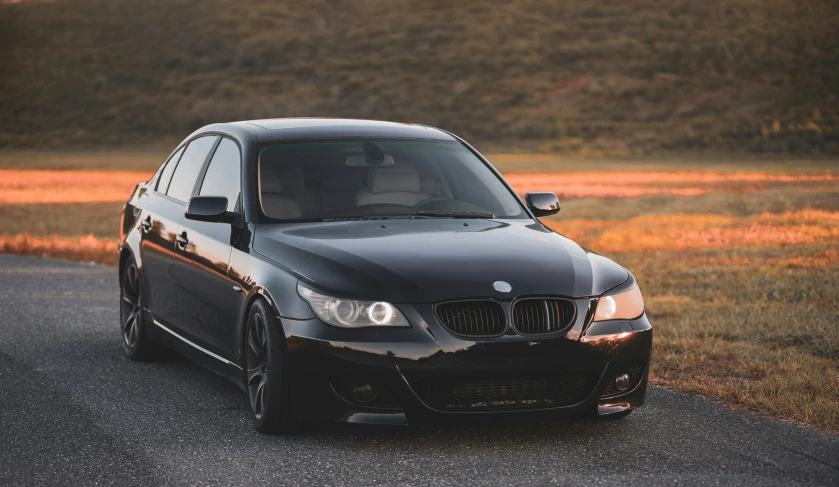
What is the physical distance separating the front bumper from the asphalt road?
0.21m

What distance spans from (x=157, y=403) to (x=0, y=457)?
139 centimetres

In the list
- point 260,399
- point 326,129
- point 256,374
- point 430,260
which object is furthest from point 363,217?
point 260,399

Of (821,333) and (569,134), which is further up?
(821,333)

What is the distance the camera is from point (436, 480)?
542 centimetres

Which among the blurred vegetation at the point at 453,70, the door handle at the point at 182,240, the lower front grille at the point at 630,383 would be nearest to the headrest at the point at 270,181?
the door handle at the point at 182,240

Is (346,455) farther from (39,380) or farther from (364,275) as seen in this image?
(39,380)

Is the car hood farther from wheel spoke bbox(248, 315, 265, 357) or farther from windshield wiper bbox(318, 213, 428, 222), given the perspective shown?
wheel spoke bbox(248, 315, 265, 357)

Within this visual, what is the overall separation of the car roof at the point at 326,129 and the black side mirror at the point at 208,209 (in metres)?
0.60

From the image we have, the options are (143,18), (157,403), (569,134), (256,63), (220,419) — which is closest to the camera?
(220,419)

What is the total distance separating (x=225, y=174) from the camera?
7426mm

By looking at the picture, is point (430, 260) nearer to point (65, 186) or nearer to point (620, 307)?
point (620, 307)

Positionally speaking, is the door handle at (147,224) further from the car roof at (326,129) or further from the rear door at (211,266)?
the car roof at (326,129)

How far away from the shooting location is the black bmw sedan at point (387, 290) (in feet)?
18.9

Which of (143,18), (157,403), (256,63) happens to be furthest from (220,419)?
(143,18)
